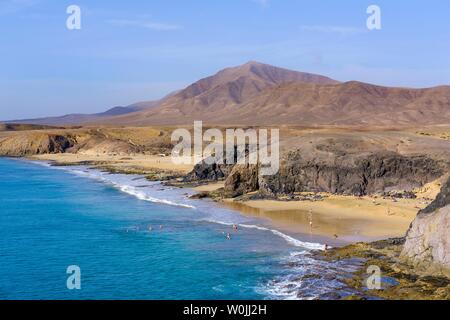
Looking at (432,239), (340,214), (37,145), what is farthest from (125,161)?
(432,239)

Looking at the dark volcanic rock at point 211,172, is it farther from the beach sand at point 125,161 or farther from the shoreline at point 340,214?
the beach sand at point 125,161

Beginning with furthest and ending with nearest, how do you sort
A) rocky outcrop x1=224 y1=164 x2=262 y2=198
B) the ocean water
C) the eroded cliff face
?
rocky outcrop x1=224 y1=164 x2=262 y2=198
the ocean water
the eroded cliff face

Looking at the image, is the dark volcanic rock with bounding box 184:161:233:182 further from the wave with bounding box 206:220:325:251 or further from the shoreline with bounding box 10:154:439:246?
Result: the wave with bounding box 206:220:325:251

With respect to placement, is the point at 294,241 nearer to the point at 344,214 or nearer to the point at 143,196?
the point at 344,214

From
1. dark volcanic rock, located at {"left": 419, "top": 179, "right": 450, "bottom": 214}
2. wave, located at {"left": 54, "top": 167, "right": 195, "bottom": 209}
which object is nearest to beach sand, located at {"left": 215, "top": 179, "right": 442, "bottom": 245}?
wave, located at {"left": 54, "top": 167, "right": 195, "bottom": 209}

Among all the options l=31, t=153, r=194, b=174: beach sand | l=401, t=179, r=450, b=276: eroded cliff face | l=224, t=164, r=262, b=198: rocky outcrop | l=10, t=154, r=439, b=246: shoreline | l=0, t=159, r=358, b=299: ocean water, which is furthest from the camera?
l=31, t=153, r=194, b=174: beach sand

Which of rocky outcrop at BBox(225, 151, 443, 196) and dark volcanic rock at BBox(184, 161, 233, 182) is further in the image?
dark volcanic rock at BBox(184, 161, 233, 182)
